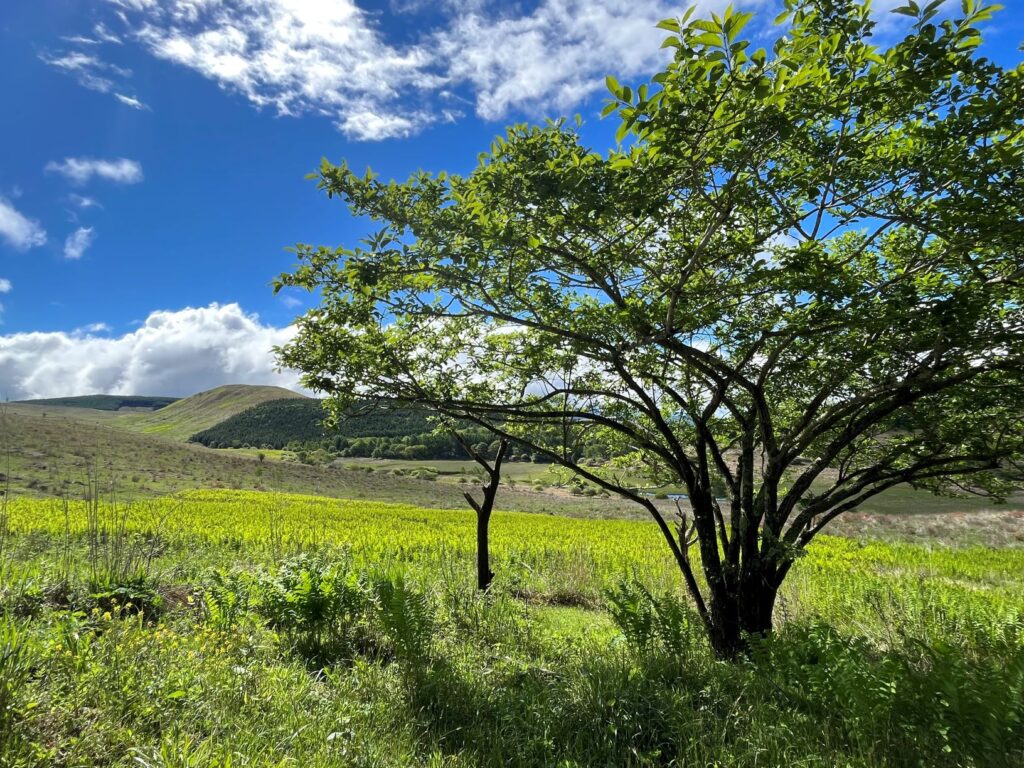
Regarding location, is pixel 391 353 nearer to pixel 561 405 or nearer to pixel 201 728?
pixel 561 405

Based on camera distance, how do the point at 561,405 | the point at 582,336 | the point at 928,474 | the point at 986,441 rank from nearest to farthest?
1. the point at 582,336
2. the point at 986,441
3. the point at 928,474
4. the point at 561,405

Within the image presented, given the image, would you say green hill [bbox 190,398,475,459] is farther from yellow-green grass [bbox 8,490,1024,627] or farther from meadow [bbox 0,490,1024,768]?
meadow [bbox 0,490,1024,768]

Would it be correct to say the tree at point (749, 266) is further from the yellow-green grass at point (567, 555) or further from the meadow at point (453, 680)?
the yellow-green grass at point (567, 555)

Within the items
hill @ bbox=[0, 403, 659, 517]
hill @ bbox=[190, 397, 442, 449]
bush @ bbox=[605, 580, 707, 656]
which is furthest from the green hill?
bush @ bbox=[605, 580, 707, 656]

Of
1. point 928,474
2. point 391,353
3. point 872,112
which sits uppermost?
point 872,112

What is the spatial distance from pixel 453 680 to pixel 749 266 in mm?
4487

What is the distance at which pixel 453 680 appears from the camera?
186 inches

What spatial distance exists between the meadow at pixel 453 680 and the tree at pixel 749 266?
148 cm

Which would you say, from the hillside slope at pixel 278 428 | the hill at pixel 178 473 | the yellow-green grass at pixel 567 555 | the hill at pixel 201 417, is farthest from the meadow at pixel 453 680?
the hill at pixel 201 417

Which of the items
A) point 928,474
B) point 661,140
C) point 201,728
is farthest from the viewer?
point 928,474

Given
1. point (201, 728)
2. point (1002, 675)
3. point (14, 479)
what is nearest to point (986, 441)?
point (1002, 675)

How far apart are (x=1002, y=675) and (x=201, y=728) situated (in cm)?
547

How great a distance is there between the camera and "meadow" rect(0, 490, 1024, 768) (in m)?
3.23

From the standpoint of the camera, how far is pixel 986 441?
5.55 meters
